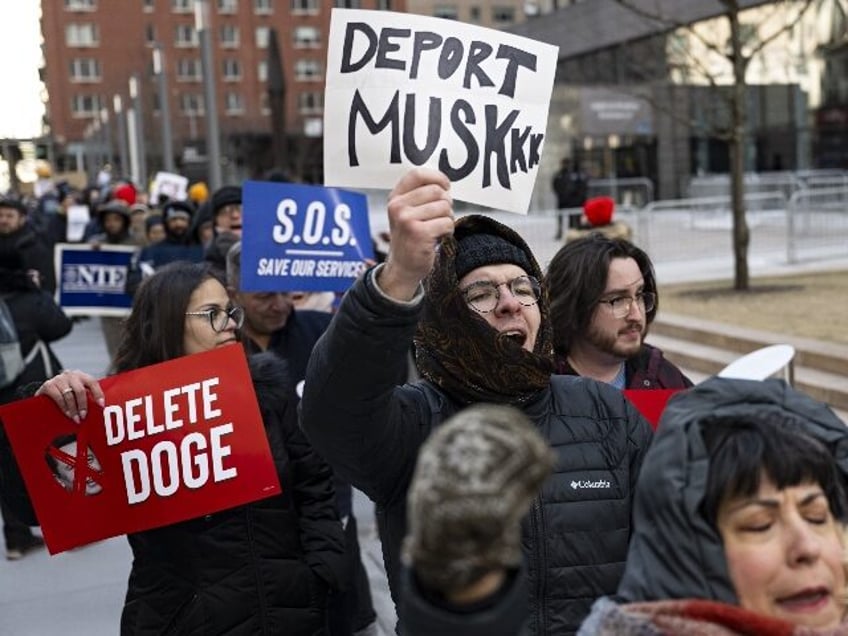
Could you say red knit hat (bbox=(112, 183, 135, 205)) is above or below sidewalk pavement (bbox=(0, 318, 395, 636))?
above

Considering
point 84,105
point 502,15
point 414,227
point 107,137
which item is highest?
point 84,105

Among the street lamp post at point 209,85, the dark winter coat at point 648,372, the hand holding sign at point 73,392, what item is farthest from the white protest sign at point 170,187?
the hand holding sign at point 73,392

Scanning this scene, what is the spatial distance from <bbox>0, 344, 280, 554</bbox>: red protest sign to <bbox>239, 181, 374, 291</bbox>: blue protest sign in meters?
1.98

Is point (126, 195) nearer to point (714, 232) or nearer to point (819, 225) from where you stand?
point (714, 232)

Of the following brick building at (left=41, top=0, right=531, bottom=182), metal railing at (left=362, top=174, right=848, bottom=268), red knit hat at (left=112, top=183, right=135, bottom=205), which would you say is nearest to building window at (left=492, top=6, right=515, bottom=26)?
brick building at (left=41, top=0, right=531, bottom=182)

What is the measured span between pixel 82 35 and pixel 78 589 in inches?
3066

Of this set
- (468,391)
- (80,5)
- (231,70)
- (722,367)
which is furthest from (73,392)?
(80,5)

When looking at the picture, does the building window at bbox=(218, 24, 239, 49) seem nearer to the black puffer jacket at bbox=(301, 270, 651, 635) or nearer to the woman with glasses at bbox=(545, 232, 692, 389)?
the woman with glasses at bbox=(545, 232, 692, 389)

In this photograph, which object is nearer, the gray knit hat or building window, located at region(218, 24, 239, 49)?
the gray knit hat

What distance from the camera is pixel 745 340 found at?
31.2ft

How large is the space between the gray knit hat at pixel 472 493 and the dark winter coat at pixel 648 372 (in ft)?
7.67

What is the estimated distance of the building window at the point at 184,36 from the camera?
→ 2835 inches

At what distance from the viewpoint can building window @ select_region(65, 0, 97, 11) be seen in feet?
246

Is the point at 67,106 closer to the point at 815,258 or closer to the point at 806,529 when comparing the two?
Result: the point at 815,258
